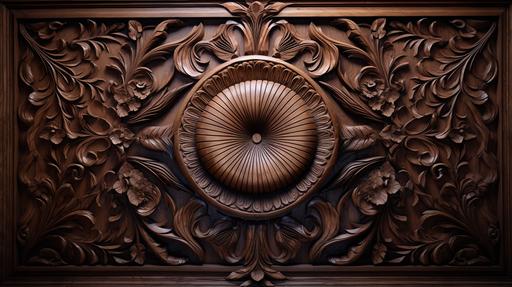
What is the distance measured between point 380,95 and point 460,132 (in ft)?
0.75

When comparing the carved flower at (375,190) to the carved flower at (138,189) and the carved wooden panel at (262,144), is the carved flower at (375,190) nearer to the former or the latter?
the carved wooden panel at (262,144)

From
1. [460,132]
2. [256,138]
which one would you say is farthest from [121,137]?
[460,132]

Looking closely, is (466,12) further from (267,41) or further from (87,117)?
(87,117)

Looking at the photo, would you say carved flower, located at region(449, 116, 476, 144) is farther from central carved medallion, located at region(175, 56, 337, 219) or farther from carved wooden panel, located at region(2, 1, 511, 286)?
central carved medallion, located at region(175, 56, 337, 219)

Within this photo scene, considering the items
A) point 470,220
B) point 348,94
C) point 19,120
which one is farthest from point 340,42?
point 19,120

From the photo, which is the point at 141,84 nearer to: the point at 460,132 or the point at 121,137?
the point at 121,137

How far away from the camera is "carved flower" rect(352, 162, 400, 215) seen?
1344mm

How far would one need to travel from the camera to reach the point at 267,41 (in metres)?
1.37

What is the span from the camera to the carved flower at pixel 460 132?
136 cm

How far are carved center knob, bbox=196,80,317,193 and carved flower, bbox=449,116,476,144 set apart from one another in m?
0.36

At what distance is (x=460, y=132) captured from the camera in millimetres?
1356

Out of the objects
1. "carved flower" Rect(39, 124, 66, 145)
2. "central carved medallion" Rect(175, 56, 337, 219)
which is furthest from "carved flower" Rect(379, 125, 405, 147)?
"carved flower" Rect(39, 124, 66, 145)

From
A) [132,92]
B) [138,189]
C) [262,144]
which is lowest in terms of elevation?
[138,189]

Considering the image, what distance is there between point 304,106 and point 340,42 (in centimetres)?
19
